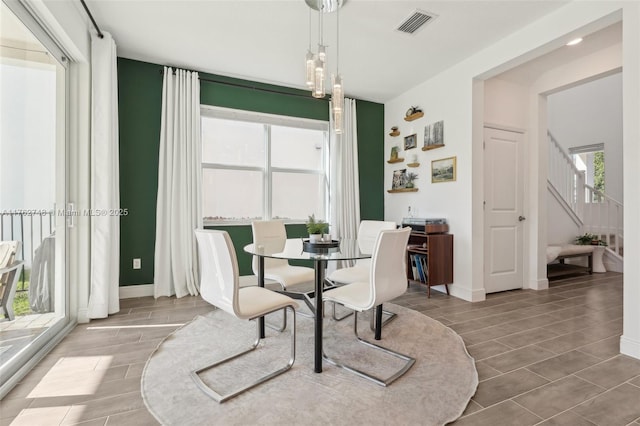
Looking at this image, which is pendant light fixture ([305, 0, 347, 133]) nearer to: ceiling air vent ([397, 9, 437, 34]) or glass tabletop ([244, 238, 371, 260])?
ceiling air vent ([397, 9, 437, 34])

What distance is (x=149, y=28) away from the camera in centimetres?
307

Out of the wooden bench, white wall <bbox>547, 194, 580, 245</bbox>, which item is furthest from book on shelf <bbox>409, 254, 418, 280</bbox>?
white wall <bbox>547, 194, 580, 245</bbox>

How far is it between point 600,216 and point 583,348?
15.1 feet

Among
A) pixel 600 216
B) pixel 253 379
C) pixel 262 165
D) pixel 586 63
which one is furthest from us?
pixel 600 216

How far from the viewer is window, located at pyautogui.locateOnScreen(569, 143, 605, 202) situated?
→ 21.8 feet

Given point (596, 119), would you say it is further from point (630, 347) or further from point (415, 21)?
point (630, 347)

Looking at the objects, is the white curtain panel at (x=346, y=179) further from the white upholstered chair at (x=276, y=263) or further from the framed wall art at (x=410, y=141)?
the white upholstered chair at (x=276, y=263)

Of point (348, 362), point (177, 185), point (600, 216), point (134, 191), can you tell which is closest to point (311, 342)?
point (348, 362)

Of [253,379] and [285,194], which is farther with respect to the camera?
[285,194]

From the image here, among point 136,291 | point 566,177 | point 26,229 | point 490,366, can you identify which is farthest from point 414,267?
point 566,177

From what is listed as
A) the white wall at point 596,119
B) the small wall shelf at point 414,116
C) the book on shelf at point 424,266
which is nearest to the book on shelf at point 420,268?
the book on shelf at point 424,266

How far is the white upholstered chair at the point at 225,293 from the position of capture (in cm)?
176

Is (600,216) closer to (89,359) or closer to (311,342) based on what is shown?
(311,342)

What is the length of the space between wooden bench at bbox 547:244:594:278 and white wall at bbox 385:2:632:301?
2.82ft
